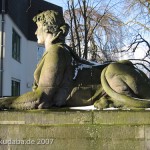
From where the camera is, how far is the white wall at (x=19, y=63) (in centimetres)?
2223

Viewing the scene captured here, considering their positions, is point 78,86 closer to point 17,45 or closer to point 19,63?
point 19,63

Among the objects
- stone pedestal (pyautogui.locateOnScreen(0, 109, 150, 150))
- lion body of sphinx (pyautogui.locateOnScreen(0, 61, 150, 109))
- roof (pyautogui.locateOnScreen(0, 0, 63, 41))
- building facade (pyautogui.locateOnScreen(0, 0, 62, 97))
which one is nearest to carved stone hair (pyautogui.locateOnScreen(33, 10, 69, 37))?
lion body of sphinx (pyautogui.locateOnScreen(0, 61, 150, 109))

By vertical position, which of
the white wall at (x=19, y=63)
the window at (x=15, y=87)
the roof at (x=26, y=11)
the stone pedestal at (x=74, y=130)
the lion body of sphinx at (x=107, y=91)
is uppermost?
the roof at (x=26, y=11)

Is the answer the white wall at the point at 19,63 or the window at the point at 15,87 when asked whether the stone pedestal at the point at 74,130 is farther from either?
the window at the point at 15,87

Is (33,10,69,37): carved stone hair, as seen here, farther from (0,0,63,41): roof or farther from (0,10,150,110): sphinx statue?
(0,0,63,41): roof

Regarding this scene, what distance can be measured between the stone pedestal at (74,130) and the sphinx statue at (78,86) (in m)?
0.33

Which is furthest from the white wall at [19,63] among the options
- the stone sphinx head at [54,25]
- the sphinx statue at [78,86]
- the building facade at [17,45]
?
the sphinx statue at [78,86]

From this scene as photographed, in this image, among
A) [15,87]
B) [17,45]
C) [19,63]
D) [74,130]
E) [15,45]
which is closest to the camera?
[74,130]

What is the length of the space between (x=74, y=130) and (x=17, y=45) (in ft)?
72.4

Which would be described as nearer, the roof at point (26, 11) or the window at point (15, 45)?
the roof at point (26, 11)

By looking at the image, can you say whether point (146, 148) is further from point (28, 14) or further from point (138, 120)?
point (28, 14)

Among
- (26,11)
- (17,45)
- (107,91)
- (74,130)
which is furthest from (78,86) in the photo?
(26,11)

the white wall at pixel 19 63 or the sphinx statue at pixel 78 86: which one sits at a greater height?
the white wall at pixel 19 63

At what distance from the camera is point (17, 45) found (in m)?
26.7
